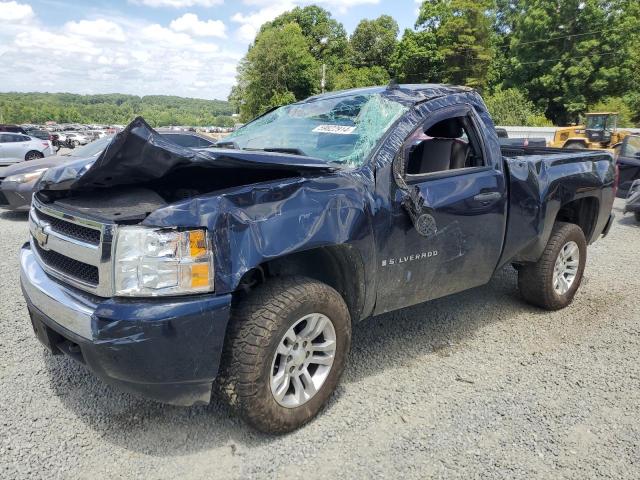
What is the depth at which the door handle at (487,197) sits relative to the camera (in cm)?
353

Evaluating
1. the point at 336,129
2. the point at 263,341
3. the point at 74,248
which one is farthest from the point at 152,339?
the point at 336,129

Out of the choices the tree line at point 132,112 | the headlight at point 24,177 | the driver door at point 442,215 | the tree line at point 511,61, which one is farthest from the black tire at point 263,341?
the tree line at point 132,112

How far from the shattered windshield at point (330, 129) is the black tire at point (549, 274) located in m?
1.95

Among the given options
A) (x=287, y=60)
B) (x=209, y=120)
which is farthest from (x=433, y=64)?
(x=209, y=120)

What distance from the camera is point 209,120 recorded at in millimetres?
140875

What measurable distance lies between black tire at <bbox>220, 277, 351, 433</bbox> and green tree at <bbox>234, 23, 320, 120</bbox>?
46.7m

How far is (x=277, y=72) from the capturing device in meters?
48.7

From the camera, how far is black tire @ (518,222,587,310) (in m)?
4.29

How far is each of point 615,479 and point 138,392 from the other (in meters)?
2.27

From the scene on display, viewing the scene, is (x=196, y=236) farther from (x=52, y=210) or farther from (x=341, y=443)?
(x=341, y=443)

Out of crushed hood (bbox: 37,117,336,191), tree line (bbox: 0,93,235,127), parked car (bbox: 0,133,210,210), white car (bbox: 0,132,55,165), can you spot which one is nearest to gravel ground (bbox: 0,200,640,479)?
crushed hood (bbox: 37,117,336,191)

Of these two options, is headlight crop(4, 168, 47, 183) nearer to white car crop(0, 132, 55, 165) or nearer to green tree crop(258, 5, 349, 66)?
white car crop(0, 132, 55, 165)

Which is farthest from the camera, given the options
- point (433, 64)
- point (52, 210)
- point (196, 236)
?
point (433, 64)

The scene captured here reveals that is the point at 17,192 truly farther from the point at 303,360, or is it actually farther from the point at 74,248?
the point at 303,360
